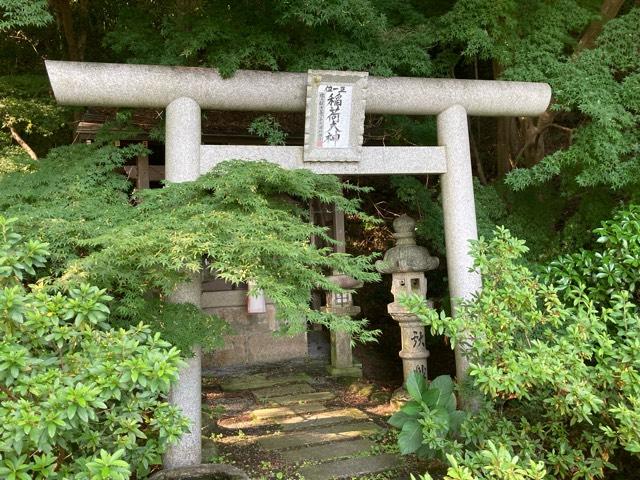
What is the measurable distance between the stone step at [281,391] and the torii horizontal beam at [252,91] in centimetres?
389

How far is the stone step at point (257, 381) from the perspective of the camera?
749 cm

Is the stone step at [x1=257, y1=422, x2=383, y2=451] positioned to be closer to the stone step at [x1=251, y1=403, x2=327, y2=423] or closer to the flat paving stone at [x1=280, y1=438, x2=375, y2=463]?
the flat paving stone at [x1=280, y1=438, x2=375, y2=463]

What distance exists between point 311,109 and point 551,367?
2.93 metres

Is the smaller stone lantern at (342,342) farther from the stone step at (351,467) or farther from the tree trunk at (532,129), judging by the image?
the stone step at (351,467)

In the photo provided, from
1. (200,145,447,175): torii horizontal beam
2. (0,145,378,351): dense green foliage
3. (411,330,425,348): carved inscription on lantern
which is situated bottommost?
(411,330,425,348): carved inscription on lantern

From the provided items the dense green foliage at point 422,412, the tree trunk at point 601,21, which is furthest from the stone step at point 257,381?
the tree trunk at point 601,21

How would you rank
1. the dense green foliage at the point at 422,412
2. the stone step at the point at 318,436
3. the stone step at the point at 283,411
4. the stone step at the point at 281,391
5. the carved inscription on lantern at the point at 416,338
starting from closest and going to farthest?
1. the dense green foliage at the point at 422,412
2. the stone step at the point at 318,436
3. the stone step at the point at 283,411
4. the carved inscription on lantern at the point at 416,338
5. the stone step at the point at 281,391

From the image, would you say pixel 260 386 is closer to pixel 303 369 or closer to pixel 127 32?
pixel 303 369

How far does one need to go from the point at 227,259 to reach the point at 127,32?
3.58m

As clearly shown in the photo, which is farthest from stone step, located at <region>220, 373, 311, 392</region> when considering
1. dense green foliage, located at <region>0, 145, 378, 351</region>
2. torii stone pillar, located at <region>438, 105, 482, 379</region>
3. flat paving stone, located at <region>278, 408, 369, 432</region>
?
dense green foliage, located at <region>0, 145, 378, 351</region>

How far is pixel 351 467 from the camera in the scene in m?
4.56

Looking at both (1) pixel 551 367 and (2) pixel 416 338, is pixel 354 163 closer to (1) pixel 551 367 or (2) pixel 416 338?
(2) pixel 416 338

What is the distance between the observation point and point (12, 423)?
7.30 feet

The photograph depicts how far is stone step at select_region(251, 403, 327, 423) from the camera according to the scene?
6.07 m
